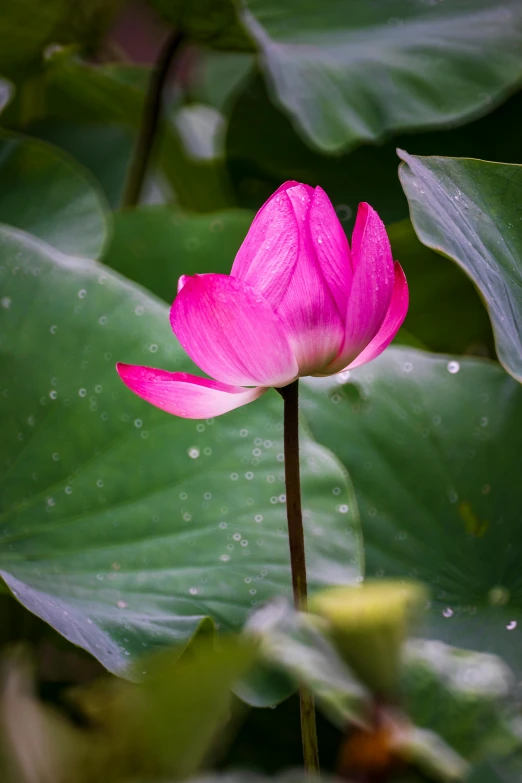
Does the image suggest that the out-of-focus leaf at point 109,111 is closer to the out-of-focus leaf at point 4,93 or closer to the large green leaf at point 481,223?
the out-of-focus leaf at point 4,93

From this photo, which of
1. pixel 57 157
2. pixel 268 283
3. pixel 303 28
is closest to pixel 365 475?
pixel 268 283

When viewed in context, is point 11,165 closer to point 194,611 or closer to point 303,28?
point 303,28

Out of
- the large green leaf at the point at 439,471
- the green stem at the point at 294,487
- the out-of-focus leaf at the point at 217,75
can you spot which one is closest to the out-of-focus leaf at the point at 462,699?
the green stem at the point at 294,487

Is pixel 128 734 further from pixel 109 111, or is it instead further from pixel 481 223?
pixel 109 111

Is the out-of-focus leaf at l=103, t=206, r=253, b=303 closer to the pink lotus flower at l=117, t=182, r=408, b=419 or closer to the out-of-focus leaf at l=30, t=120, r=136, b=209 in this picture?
the out-of-focus leaf at l=30, t=120, r=136, b=209

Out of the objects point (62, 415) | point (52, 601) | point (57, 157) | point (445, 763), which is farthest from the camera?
point (57, 157)

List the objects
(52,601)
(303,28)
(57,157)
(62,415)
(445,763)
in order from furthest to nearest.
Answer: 1. (303,28)
2. (57,157)
3. (62,415)
4. (52,601)
5. (445,763)

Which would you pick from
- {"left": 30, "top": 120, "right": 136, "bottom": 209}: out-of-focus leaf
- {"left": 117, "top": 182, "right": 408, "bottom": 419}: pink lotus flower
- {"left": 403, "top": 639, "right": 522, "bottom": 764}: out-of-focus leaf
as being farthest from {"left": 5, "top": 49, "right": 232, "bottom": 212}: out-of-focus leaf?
{"left": 403, "top": 639, "right": 522, "bottom": 764}: out-of-focus leaf
